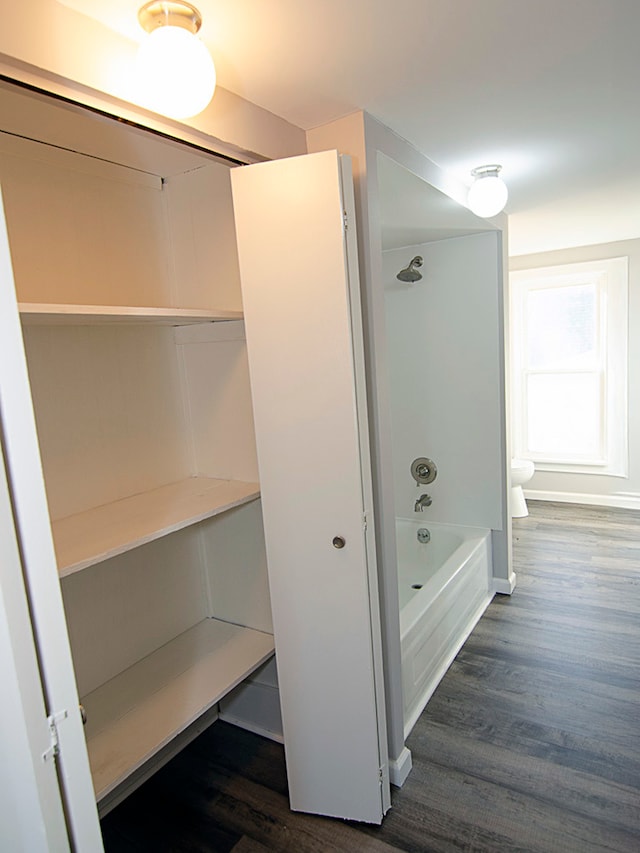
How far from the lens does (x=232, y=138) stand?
1446 millimetres

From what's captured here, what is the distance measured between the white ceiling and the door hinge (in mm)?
1327

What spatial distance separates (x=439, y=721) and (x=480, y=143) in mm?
2341

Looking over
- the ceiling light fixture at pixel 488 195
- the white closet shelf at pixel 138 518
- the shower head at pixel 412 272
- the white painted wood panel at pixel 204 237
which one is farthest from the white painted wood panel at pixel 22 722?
the shower head at pixel 412 272

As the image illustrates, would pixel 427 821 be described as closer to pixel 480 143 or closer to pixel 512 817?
pixel 512 817

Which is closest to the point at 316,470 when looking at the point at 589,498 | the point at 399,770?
the point at 399,770

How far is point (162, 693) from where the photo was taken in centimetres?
170

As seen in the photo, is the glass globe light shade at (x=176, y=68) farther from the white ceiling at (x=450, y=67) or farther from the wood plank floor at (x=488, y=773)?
the wood plank floor at (x=488, y=773)

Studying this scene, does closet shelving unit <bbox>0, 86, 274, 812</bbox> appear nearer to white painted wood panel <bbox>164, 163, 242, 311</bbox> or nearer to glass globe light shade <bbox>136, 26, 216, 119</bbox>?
white painted wood panel <bbox>164, 163, 242, 311</bbox>

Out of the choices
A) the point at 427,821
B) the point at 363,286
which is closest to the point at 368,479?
the point at 363,286

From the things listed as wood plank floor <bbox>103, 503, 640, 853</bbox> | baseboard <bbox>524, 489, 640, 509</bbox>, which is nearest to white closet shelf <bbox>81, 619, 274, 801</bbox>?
wood plank floor <bbox>103, 503, 640, 853</bbox>

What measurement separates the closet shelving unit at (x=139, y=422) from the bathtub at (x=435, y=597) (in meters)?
0.71

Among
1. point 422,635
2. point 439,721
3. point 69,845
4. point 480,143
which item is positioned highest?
point 480,143

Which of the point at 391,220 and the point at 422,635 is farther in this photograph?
the point at 391,220

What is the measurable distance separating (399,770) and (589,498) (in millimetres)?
3687
